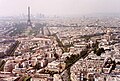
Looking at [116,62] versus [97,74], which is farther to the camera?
[116,62]

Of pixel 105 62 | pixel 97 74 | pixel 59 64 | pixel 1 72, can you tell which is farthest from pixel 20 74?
pixel 105 62

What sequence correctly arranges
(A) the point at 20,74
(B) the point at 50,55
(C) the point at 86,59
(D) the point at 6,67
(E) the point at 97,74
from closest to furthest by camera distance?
1. (E) the point at 97,74
2. (A) the point at 20,74
3. (D) the point at 6,67
4. (C) the point at 86,59
5. (B) the point at 50,55

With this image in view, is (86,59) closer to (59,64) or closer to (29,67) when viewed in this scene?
(59,64)

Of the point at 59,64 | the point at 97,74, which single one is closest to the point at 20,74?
the point at 59,64

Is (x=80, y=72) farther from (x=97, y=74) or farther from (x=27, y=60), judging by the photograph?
(x=27, y=60)

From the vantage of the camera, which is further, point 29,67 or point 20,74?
point 29,67

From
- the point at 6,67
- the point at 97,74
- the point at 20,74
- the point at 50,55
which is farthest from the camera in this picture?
the point at 50,55

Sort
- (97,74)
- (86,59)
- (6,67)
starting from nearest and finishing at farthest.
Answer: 1. (97,74)
2. (6,67)
3. (86,59)

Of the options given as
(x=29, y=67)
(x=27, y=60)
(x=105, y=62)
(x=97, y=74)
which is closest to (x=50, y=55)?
(x=27, y=60)

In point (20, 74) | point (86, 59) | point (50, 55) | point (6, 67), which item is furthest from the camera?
point (50, 55)
